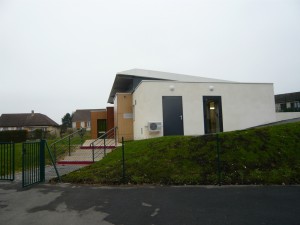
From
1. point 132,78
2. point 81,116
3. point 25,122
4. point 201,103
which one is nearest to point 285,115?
point 201,103

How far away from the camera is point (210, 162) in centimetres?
964

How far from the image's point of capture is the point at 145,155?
11.2 m

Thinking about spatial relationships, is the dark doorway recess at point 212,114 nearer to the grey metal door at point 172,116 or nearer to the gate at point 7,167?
the grey metal door at point 172,116

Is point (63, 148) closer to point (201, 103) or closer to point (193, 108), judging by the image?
point (193, 108)

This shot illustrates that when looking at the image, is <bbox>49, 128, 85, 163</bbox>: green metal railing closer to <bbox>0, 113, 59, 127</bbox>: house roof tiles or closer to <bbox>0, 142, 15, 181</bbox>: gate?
<bbox>0, 142, 15, 181</bbox>: gate

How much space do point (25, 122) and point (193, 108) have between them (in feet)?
179

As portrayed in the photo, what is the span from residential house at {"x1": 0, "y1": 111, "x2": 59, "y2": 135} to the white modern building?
1841 inches

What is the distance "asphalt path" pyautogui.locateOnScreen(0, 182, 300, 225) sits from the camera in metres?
5.04

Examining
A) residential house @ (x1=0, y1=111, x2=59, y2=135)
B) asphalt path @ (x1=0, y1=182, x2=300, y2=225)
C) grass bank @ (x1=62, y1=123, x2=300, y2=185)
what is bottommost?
asphalt path @ (x1=0, y1=182, x2=300, y2=225)

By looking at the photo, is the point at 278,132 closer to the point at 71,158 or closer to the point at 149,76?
the point at 71,158

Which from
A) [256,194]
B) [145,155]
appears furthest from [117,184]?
[256,194]

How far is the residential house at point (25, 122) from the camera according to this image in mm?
60156

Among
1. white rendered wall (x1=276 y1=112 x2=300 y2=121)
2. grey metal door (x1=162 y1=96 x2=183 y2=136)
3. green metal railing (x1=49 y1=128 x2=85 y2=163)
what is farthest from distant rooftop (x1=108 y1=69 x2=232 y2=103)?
white rendered wall (x1=276 y1=112 x2=300 y2=121)

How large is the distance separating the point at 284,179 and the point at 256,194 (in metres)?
1.99
